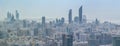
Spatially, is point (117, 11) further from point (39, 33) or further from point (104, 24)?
point (39, 33)

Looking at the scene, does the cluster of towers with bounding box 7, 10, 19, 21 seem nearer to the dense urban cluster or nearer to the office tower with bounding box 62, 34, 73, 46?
the dense urban cluster

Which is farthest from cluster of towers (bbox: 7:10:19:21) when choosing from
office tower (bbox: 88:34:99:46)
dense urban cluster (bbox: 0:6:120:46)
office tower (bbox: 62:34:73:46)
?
office tower (bbox: 88:34:99:46)

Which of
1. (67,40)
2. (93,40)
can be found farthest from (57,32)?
(93,40)

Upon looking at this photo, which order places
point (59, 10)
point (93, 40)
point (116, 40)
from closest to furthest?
point (116, 40), point (93, 40), point (59, 10)

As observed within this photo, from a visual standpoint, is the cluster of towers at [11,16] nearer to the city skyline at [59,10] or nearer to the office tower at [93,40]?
the city skyline at [59,10]

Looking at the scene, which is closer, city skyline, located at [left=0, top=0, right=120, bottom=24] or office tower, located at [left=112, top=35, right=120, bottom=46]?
office tower, located at [left=112, top=35, right=120, bottom=46]

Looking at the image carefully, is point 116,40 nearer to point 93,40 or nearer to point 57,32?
point 93,40
